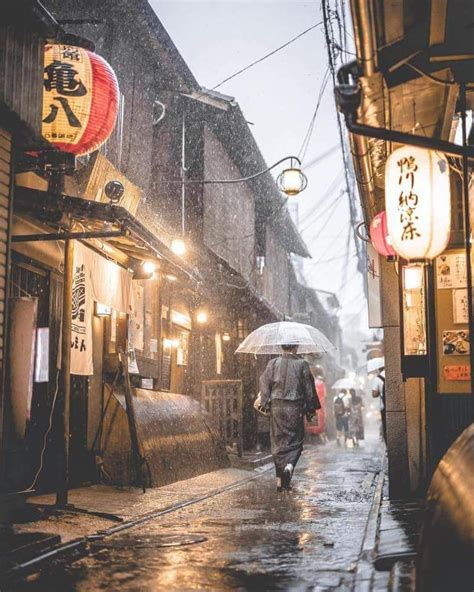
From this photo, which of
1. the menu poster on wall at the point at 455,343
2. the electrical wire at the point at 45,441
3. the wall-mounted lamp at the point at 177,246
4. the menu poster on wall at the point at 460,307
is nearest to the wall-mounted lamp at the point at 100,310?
the electrical wire at the point at 45,441

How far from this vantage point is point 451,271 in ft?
34.2

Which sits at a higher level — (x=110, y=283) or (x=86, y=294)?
(x=110, y=283)

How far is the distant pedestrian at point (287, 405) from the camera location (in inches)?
519

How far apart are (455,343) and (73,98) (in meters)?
6.75

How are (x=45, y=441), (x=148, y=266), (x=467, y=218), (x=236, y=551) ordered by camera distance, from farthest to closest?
(x=148, y=266) → (x=45, y=441) → (x=236, y=551) → (x=467, y=218)

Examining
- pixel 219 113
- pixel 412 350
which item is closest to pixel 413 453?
pixel 412 350

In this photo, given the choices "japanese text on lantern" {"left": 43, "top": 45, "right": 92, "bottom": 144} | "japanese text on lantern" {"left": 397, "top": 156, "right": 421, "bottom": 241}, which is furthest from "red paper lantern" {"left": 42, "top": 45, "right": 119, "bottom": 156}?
"japanese text on lantern" {"left": 397, "top": 156, "right": 421, "bottom": 241}

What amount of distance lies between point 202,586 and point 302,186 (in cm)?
1622

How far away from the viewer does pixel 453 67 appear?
326 inches

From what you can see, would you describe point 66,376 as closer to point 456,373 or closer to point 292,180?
point 456,373

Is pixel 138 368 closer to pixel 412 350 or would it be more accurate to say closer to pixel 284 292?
pixel 412 350

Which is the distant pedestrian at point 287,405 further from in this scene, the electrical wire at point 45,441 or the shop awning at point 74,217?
the electrical wire at point 45,441

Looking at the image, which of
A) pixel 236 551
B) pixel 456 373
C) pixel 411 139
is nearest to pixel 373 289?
pixel 456 373

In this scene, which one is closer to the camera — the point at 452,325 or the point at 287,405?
the point at 452,325
